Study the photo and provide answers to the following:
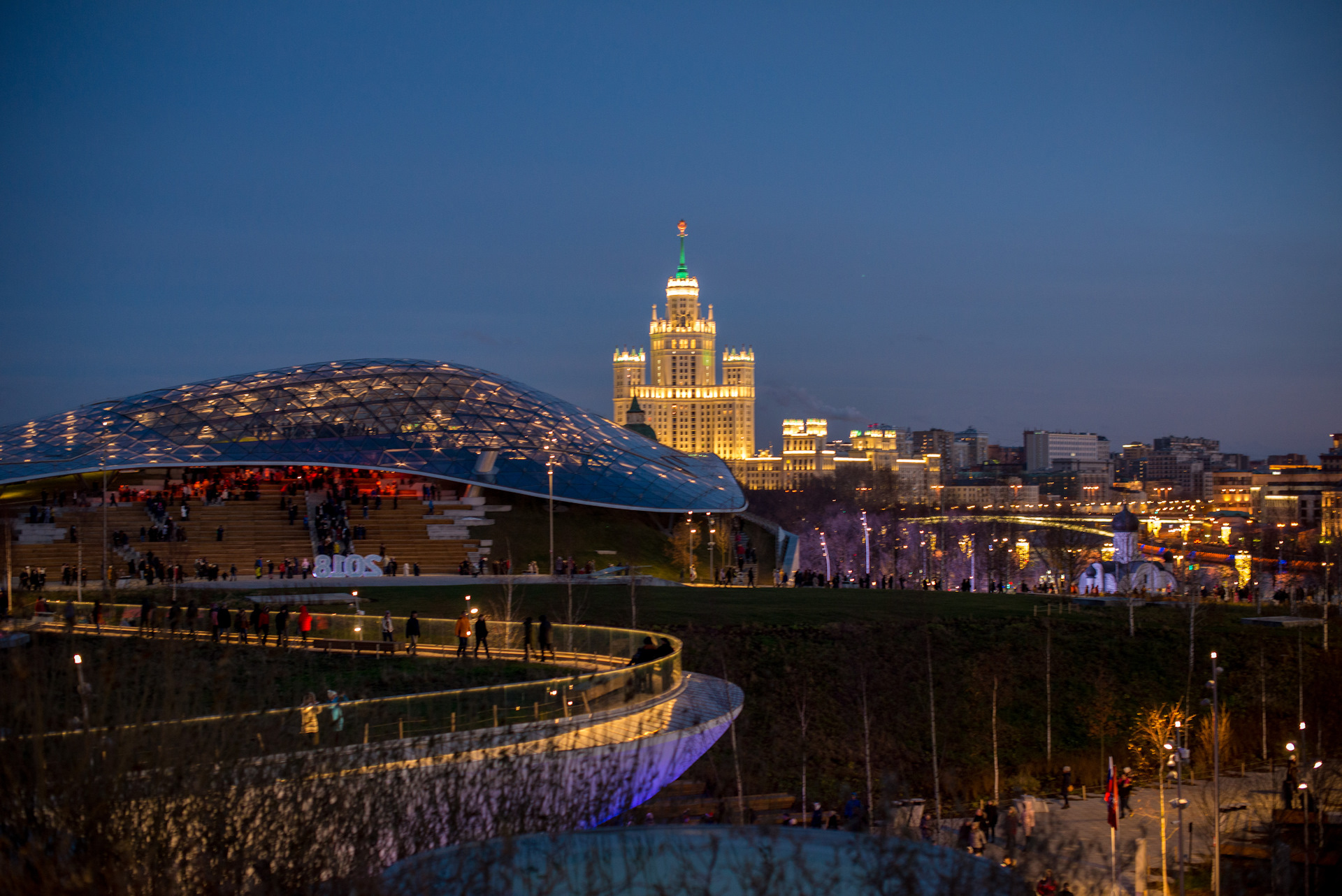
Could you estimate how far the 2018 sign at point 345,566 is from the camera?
116 ft

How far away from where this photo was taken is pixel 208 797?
8.64 m

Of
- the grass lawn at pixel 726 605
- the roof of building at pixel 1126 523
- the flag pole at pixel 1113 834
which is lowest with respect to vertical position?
the flag pole at pixel 1113 834

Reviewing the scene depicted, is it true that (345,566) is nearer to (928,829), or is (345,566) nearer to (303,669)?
(303,669)

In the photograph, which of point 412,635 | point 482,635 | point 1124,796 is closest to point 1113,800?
point 1124,796

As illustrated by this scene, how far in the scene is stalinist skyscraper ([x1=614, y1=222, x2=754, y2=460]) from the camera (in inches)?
7116

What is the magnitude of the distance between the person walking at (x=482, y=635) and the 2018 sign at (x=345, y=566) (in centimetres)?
1652

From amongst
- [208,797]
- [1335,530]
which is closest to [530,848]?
[208,797]

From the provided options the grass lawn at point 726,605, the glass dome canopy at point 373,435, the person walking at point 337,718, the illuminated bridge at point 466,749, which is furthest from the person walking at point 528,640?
the glass dome canopy at point 373,435

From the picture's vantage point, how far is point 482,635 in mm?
19281

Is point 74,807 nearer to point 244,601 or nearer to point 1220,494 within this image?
point 244,601

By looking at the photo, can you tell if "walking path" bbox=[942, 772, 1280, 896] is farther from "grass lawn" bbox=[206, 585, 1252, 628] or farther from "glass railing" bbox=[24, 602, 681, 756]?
"grass lawn" bbox=[206, 585, 1252, 628]

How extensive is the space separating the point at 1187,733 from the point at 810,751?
1082 cm

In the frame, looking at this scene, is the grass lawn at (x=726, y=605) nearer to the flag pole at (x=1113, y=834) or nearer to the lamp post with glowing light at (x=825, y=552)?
the flag pole at (x=1113, y=834)

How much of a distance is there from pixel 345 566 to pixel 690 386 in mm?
147613
